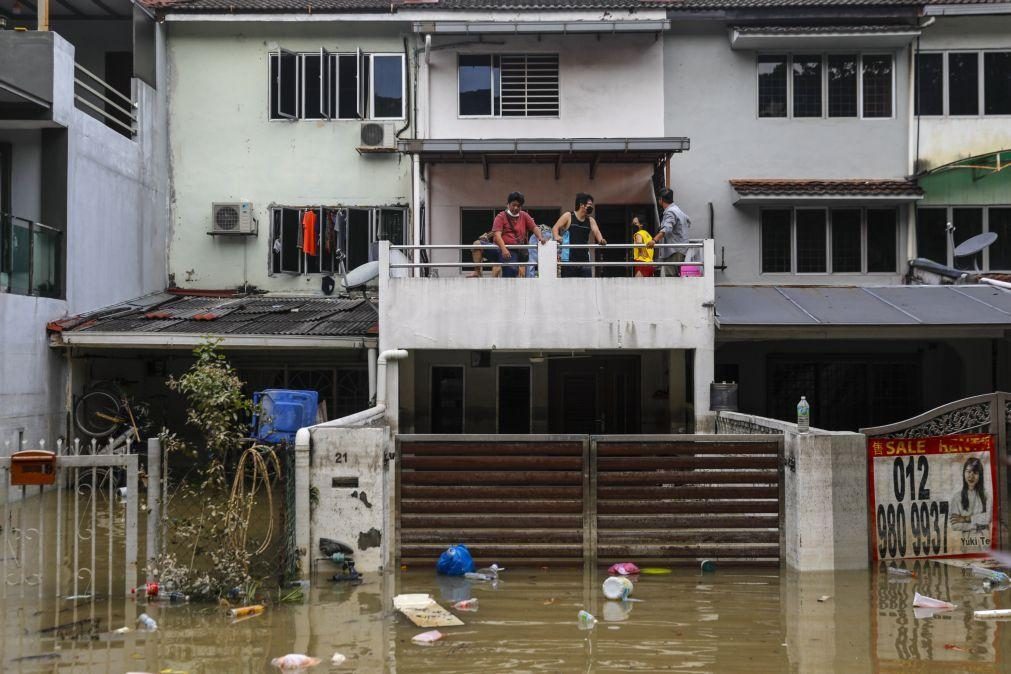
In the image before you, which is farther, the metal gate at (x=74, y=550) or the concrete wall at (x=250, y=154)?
the concrete wall at (x=250, y=154)

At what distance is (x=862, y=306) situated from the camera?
14992 mm

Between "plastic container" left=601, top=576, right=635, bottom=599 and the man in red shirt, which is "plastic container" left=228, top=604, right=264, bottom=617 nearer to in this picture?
"plastic container" left=601, top=576, right=635, bottom=599

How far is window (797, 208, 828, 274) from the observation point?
1802cm

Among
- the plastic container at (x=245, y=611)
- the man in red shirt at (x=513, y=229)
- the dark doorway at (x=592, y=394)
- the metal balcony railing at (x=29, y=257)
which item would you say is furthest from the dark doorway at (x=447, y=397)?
the plastic container at (x=245, y=611)

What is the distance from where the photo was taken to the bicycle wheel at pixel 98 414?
51.4 feet

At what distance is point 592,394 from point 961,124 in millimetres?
8674

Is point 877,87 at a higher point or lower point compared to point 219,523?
higher

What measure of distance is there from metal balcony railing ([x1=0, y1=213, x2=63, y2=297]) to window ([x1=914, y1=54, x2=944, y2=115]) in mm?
15581

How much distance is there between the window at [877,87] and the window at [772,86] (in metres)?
1.52

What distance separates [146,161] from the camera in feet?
59.1

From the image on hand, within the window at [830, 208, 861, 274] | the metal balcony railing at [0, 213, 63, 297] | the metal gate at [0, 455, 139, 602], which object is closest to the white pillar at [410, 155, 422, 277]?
the metal balcony railing at [0, 213, 63, 297]

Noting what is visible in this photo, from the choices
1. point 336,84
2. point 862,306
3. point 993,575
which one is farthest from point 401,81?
point 993,575

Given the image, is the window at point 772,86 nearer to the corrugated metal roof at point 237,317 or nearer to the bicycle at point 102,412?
the corrugated metal roof at point 237,317

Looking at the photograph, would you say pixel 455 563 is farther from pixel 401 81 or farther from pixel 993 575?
pixel 401 81
